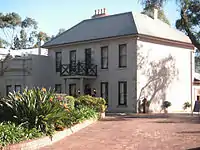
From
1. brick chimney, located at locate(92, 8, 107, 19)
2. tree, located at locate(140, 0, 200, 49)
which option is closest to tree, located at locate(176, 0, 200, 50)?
tree, located at locate(140, 0, 200, 49)

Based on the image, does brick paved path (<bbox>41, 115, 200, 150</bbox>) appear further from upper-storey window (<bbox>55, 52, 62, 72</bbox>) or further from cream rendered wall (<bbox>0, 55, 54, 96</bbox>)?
cream rendered wall (<bbox>0, 55, 54, 96</bbox>)

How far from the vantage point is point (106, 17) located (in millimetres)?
31766

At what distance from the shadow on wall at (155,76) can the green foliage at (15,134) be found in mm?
16121

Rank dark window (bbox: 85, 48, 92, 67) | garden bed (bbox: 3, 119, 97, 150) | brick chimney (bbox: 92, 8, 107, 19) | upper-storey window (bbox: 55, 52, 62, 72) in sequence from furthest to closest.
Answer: brick chimney (bbox: 92, 8, 107, 19), upper-storey window (bbox: 55, 52, 62, 72), dark window (bbox: 85, 48, 92, 67), garden bed (bbox: 3, 119, 97, 150)

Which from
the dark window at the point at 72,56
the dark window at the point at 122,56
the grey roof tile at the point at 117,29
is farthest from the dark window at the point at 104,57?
the dark window at the point at 72,56

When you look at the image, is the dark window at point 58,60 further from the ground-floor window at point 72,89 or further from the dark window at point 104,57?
the dark window at point 104,57

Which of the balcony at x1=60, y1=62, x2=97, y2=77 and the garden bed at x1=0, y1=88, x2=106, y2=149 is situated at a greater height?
the balcony at x1=60, y1=62, x2=97, y2=77

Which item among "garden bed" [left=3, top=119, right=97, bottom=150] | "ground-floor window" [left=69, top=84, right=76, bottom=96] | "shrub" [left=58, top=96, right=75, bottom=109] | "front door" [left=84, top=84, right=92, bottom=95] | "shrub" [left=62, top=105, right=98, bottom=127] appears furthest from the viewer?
"ground-floor window" [left=69, top=84, right=76, bottom=96]

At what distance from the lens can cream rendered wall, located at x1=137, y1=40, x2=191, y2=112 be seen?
1093 inches

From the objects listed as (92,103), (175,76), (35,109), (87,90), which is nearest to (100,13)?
(87,90)

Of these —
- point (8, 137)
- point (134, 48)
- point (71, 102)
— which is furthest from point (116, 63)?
point (8, 137)

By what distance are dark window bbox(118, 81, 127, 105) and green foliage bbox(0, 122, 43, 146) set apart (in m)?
16.1

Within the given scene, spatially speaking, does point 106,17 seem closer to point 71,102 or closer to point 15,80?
point 15,80

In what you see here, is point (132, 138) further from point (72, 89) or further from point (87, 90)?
point (72, 89)
